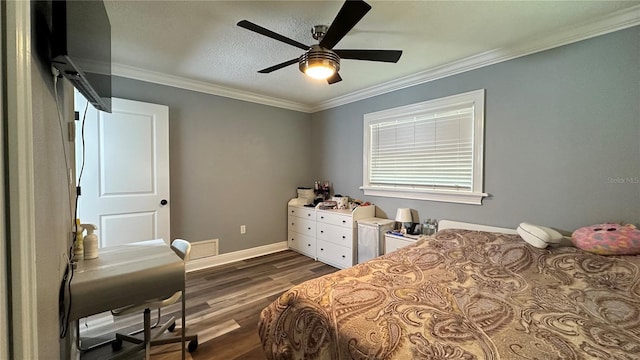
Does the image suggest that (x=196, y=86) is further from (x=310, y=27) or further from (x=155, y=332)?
(x=155, y=332)

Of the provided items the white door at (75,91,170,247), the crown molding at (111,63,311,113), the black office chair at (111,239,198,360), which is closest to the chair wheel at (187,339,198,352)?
the black office chair at (111,239,198,360)

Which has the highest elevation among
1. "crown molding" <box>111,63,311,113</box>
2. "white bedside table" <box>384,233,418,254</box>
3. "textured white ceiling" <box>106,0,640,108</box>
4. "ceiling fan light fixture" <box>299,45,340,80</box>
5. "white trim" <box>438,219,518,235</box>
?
"textured white ceiling" <box>106,0,640,108</box>

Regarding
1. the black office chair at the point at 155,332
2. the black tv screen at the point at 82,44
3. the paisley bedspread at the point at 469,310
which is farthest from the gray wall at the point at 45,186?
the paisley bedspread at the point at 469,310

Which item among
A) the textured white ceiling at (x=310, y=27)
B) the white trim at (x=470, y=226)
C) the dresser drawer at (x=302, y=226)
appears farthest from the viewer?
the dresser drawer at (x=302, y=226)

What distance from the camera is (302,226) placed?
13.6 ft

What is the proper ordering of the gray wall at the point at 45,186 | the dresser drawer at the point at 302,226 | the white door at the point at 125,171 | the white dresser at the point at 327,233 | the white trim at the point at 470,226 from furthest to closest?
the dresser drawer at the point at 302,226 → the white dresser at the point at 327,233 → the white door at the point at 125,171 → the white trim at the point at 470,226 → the gray wall at the point at 45,186

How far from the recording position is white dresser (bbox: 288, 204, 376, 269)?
3459 mm

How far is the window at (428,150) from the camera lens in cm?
277

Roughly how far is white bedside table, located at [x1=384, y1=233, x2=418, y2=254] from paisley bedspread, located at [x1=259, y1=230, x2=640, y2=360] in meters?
0.89

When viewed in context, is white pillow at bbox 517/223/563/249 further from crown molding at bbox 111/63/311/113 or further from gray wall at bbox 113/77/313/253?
crown molding at bbox 111/63/311/113

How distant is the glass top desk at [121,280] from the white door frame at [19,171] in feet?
2.15

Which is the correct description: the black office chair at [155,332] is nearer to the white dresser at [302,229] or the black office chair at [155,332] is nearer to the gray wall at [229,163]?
the gray wall at [229,163]

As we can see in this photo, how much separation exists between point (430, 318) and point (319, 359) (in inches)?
22.4

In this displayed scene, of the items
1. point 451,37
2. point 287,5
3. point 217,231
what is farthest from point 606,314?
point 217,231
